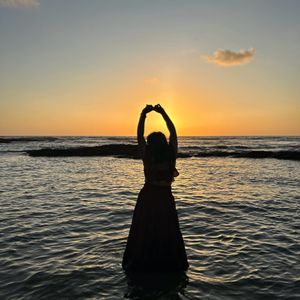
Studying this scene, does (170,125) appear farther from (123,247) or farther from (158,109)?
(123,247)

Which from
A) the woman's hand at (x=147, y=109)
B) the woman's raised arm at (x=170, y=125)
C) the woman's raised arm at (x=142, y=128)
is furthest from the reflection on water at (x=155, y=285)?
the woman's hand at (x=147, y=109)

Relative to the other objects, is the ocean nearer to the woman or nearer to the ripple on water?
the ripple on water

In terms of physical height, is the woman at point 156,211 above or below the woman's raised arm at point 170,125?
below

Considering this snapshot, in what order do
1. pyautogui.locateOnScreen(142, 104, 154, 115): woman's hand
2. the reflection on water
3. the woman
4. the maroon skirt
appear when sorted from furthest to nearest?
the maroon skirt → the woman → pyautogui.locateOnScreen(142, 104, 154, 115): woman's hand → the reflection on water

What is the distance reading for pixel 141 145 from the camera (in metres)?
6.79

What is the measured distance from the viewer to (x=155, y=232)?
6.96 metres

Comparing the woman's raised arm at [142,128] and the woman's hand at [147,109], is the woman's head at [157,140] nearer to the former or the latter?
the woman's raised arm at [142,128]

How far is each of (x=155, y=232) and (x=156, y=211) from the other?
427mm

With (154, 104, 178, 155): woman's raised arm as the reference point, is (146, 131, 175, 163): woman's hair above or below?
below

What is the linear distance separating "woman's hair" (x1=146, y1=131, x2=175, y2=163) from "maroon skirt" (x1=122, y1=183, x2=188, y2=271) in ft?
1.96

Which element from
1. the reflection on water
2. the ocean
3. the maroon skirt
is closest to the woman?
the maroon skirt

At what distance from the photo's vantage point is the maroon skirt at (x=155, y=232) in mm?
6934

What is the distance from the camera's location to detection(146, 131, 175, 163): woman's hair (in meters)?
6.72

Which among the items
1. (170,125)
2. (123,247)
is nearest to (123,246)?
(123,247)
